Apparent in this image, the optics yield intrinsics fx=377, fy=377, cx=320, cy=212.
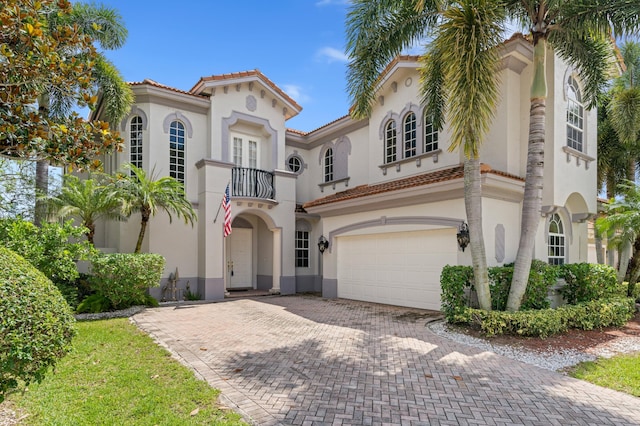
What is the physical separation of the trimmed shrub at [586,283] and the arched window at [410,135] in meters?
6.36

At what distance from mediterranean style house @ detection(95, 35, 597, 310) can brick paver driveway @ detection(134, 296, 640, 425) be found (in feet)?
12.4

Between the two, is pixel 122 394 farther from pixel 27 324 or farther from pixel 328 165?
pixel 328 165

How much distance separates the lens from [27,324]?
3828 millimetres

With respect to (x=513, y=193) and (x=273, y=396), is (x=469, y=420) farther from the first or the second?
(x=513, y=193)

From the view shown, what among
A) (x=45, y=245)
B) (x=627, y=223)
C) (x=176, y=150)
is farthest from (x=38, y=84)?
(x=627, y=223)

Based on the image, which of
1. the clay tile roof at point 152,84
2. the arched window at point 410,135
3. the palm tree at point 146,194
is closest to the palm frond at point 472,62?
the arched window at point 410,135

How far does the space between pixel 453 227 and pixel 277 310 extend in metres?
6.03

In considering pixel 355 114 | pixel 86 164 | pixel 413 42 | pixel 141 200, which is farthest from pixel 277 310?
pixel 413 42

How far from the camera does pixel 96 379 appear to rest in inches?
227

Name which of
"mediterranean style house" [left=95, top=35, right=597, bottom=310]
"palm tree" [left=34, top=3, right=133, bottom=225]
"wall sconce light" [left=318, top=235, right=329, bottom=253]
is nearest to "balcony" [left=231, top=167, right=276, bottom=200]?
"mediterranean style house" [left=95, top=35, right=597, bottom=310]

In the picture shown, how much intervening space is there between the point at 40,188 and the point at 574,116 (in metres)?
18.8

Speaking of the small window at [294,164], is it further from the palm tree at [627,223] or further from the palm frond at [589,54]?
the palm tree at [627,223]

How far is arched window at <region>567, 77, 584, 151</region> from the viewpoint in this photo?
1270cm

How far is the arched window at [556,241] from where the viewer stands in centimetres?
1312
